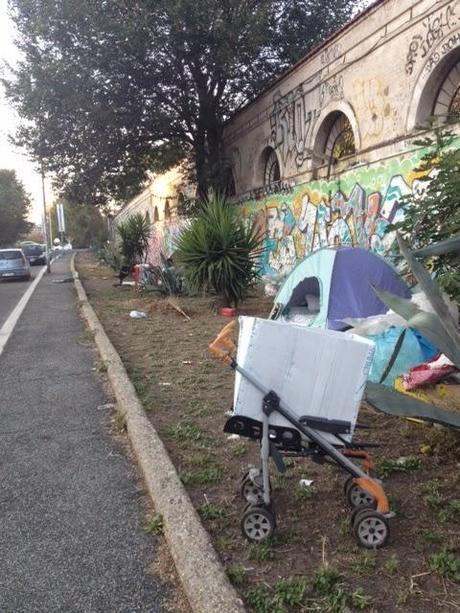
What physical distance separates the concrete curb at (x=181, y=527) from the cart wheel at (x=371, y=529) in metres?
0.75

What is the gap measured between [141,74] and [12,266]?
1157cm

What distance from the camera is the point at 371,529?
2.92 metres

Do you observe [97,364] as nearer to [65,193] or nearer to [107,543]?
[107,543]

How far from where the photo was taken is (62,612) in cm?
256

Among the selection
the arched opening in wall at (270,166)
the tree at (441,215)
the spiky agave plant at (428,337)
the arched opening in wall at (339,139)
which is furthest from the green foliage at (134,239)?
the spiky agave plant at (428,337)

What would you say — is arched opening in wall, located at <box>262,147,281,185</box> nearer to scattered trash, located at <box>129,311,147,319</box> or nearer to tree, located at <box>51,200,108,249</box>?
scattered trash, located at <box>129,311,147,319</box>

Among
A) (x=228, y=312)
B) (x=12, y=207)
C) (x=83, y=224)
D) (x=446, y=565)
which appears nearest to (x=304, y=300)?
(x=228, y=312)

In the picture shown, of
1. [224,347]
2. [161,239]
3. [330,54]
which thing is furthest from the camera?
[161,239]

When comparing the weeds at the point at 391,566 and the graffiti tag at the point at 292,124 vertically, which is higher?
the graffiti tag at the point at 292,124

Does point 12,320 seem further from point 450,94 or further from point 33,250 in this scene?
point 33,250

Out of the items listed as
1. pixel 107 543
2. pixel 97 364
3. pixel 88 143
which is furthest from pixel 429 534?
pixel 88 143

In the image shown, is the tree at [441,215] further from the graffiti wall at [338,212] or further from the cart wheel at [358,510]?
the graffiti wall at [338,212]

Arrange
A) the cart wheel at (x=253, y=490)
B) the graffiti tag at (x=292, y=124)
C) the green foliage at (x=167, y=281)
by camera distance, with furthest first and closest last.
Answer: the green foliage at (x=167, y=281), the graffiti tag at (x=292, y=124), the cart wheel at (x=253, y=490)

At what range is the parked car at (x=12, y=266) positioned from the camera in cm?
2381
